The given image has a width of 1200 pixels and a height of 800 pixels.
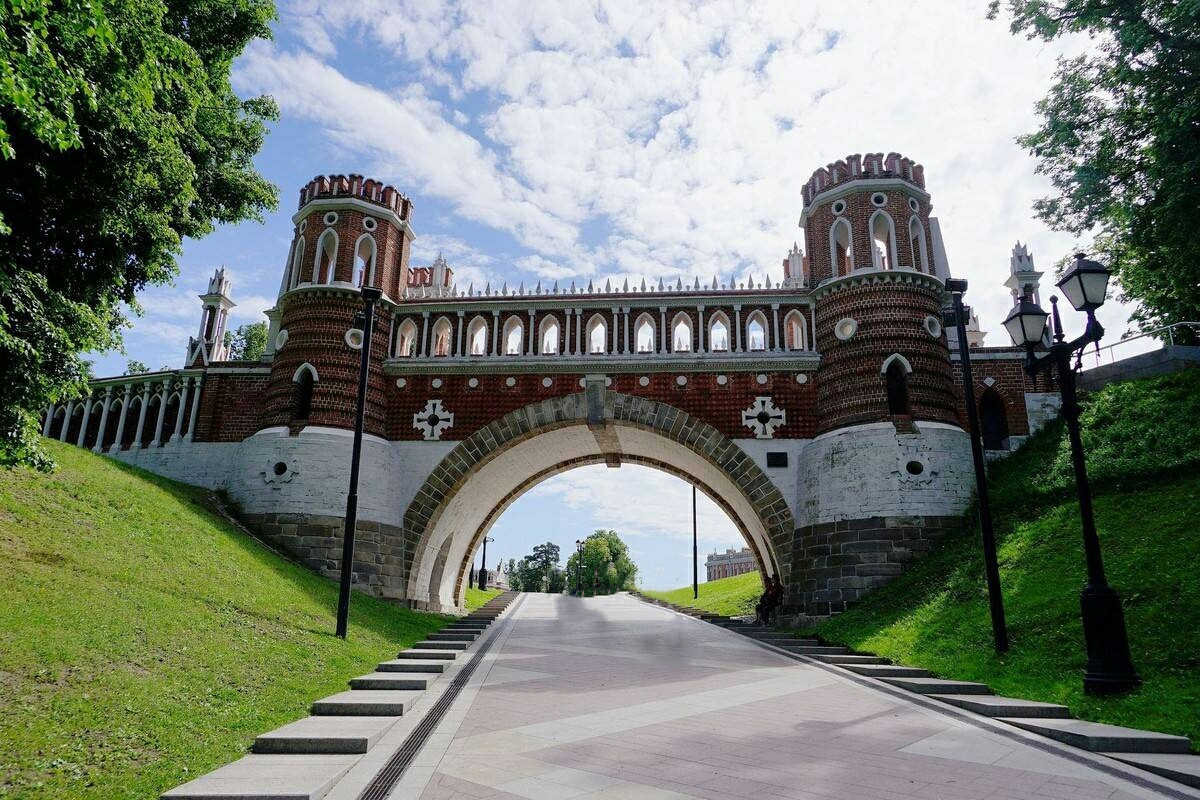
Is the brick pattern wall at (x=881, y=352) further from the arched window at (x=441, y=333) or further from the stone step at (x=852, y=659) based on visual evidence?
the arched window at (x=441, y=333)

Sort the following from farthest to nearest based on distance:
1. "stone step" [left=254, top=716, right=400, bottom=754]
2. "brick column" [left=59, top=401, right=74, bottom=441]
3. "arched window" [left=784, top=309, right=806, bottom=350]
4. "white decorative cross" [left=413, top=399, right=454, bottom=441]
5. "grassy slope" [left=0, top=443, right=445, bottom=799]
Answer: "brick column" [left=59, top=401, right=74, bottom=441] < "white decorative cross" [left=413, top=399, right=454, bottom=441] < "arched window" [left=784, top=309, right=806, bottom=350] < "stone step" [left=254, top=716, right=400, bottom=754] < "grassy slope" [left=0, top=443, right=445, bottom=799]

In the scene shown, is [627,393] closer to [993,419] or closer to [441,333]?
[441,333]

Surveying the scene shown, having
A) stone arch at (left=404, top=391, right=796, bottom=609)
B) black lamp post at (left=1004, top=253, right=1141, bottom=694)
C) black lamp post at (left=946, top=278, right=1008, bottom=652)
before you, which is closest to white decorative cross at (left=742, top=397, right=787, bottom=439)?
stone arch at (left=404, top=391, right=796, bottom=609)

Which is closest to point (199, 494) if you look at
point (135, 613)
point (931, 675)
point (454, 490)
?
point (454, 490)

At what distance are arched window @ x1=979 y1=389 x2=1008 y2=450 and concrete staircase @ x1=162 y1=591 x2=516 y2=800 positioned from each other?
59.5ft

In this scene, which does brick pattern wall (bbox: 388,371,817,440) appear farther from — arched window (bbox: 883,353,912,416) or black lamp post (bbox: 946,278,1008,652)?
black lamp post (bbox: 946,278,1008,652)

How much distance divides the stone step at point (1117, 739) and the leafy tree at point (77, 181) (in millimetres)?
11297

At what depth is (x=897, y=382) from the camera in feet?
67.3

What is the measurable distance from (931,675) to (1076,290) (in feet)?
20.9

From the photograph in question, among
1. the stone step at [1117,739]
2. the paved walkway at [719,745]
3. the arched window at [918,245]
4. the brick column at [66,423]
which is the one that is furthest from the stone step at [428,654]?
the brick column at [66,423]

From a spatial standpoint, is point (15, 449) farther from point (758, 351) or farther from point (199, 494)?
point (758, 351)

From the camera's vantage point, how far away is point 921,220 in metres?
22.0

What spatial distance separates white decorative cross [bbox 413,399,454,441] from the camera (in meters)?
22.7

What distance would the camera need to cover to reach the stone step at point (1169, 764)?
592 centimetres
